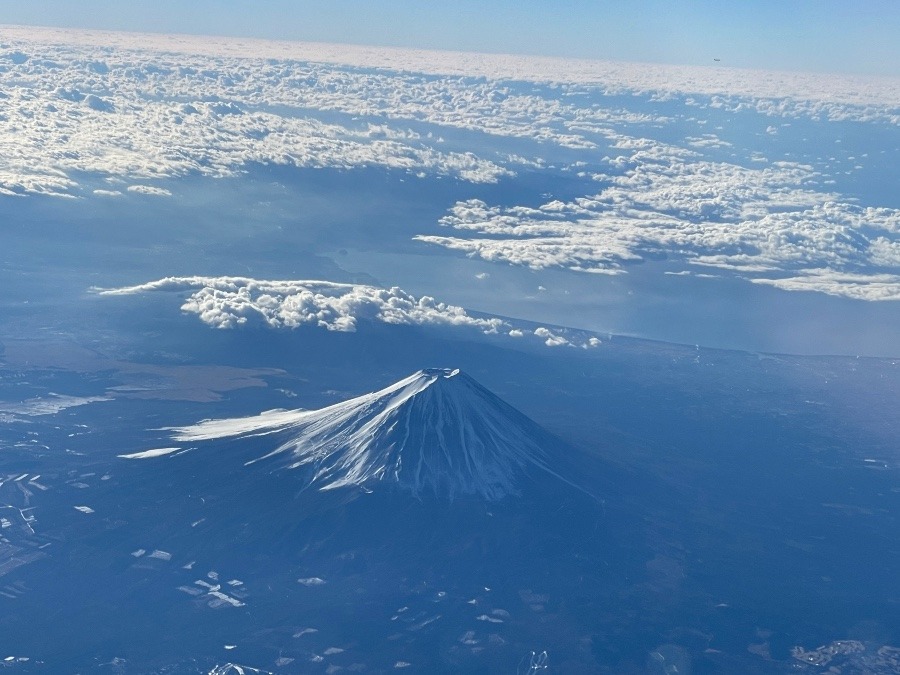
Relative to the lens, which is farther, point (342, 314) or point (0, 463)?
point (342, 314)

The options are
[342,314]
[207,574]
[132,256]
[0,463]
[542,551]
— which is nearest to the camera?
[207,574]

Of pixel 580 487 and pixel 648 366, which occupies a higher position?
pixel 648 366

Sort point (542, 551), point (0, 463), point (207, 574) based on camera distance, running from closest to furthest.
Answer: point (207, 574), point (542, 551), point (0, 463)

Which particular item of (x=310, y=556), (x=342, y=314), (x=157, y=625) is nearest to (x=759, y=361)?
(x=342, y=314)

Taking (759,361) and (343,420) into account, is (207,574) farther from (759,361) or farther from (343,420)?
(759,361)

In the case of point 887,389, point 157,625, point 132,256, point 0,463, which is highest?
point 132,256

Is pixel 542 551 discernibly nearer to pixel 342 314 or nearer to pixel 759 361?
pixel 342 314

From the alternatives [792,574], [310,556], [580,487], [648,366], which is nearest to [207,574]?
[310,556]
